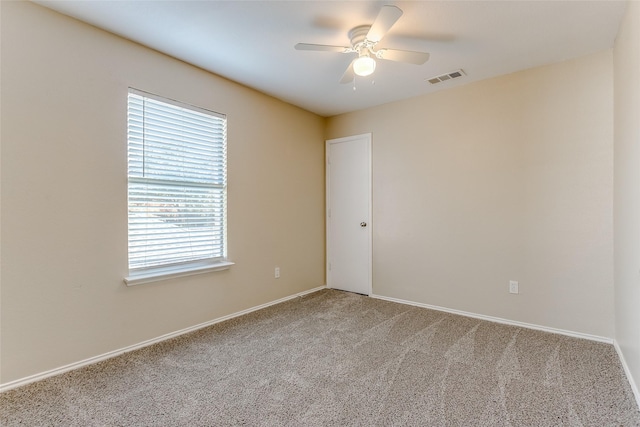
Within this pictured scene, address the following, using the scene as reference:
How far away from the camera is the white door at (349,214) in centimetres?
413

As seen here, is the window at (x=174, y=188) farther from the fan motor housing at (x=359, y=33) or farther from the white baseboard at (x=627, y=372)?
the white baseboard at (x=627, y=372)

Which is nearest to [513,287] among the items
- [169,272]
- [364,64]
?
[364,64]

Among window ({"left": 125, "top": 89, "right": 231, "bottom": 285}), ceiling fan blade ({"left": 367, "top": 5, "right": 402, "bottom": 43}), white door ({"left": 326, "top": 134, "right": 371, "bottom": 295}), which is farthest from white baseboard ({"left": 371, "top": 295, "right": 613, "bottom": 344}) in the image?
ceiling fan blade ({"left": 367, "top": 5, "right": 402, "bottom": 43})

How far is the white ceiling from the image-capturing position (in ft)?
6.74

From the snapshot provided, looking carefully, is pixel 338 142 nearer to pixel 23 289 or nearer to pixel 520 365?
pixel 520 365

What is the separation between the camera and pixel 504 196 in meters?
3.10

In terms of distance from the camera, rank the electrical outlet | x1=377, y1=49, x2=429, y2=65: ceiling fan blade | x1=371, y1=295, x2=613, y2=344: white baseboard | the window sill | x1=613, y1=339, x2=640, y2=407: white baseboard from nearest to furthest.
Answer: x1=613, y1=339, x2=640, y2=407: white baseboard
x1=377, y1=49, x2=429, y2=65: ceiling fan blade
the window sill
x1=371, y1=295, x2=613, y2=344: white baseboard
the electrical outlet

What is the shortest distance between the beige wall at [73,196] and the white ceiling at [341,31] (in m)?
0.22

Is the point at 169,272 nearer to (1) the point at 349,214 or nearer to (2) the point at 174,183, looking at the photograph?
(2) the point at 174,183

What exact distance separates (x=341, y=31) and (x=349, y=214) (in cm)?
243

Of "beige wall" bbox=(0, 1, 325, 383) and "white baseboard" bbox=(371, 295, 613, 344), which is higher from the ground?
"beige wall" bbox=(0, 1, 325, 383)

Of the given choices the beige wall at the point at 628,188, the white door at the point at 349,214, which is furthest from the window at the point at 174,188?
the beige wall at the point at 628,188

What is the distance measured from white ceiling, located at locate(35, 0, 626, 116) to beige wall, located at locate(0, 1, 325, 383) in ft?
0.73

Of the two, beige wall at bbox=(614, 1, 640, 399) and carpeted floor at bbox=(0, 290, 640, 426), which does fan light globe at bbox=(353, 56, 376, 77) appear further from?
carpeted floor at bbox=(0, 290, 640, 426)
